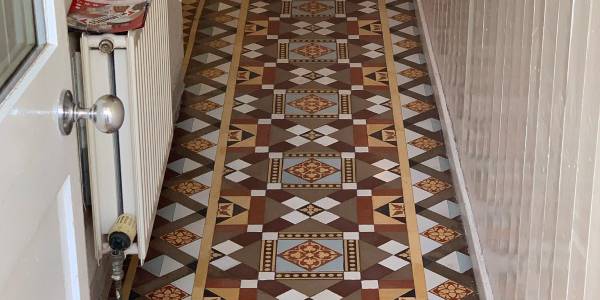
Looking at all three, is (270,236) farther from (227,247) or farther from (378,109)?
(378,109)

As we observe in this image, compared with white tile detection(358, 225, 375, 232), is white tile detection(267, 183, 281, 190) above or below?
above

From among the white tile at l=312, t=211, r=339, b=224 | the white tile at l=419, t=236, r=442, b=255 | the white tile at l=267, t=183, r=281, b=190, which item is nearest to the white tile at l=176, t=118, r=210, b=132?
the white tile at l=267, t=183, r=281, b=190

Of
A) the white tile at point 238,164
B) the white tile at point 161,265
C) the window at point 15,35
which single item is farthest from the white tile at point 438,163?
the window at point 15,35

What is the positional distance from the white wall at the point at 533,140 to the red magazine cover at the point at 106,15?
118cm

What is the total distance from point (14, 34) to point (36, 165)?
220 mm

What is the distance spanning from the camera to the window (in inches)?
64.7

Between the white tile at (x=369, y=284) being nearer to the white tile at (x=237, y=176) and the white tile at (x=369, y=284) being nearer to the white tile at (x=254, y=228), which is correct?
the white tile at (x=254, y=228)

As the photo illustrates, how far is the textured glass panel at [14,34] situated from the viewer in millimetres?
1648

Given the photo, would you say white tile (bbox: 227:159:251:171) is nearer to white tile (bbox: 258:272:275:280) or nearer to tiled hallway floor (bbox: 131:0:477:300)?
tiled hallway floor (bbox: 131:0:477:300)

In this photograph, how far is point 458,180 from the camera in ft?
13.8

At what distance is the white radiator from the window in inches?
54.3

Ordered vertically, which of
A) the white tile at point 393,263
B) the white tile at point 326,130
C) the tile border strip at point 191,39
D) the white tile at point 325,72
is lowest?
the white tile at point 393,263

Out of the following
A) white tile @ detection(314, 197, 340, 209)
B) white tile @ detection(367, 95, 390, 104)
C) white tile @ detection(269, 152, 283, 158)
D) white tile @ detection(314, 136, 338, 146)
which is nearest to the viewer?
white tile @ detection(314, 197, 340, 209)

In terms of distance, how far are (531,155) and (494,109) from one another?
2.31 ft
